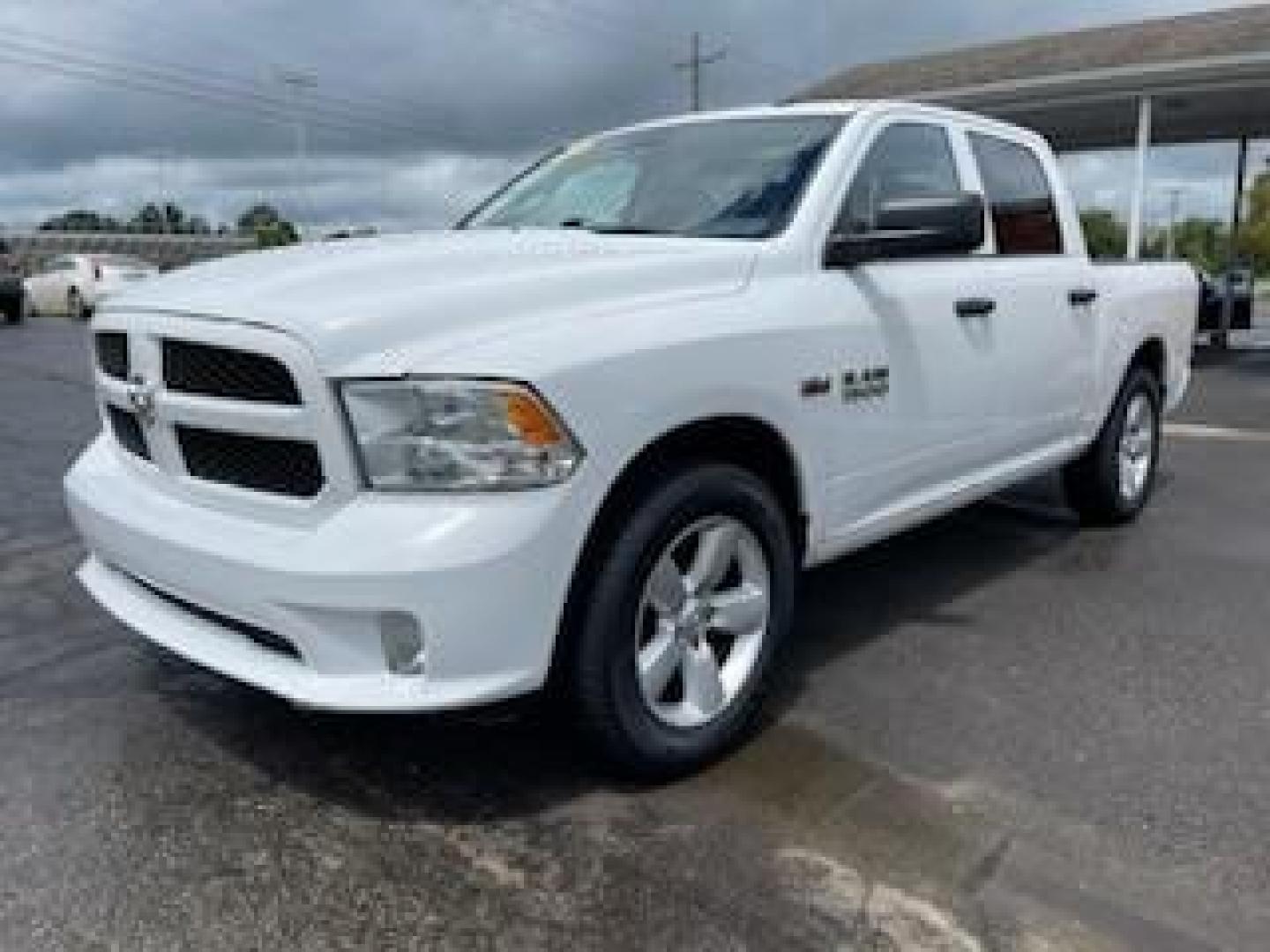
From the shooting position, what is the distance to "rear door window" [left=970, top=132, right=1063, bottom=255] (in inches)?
197

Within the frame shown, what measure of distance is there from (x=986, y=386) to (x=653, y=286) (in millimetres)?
1804

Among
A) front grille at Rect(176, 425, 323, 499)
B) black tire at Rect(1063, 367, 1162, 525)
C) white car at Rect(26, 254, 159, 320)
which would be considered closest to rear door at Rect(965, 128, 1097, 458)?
black tire at Rect(1063, 367, 1162, 525)

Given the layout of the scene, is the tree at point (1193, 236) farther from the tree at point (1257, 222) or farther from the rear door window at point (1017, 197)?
the rear door window at point (1017, 197)

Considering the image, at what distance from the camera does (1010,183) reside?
5.21 m

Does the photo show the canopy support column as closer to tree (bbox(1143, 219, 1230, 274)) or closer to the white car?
the white car

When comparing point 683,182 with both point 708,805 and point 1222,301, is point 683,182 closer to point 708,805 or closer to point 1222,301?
point 708,805

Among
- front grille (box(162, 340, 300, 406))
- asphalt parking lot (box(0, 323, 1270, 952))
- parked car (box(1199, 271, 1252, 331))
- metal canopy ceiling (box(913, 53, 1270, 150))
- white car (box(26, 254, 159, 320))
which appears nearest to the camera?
asphalt parking lot (box(0, 323, 1270, 952))

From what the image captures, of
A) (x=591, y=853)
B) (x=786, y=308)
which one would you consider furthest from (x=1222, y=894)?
(x=786, y=308)

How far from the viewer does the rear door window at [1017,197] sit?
197 inches

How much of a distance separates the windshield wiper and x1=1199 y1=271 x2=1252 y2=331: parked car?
56.2 feet

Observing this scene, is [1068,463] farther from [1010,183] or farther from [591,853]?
[591,853]

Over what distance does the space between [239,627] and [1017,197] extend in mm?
3644

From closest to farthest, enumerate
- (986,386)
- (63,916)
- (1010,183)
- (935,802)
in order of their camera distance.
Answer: (63,916), (935,802), (986,386), (1010,183)

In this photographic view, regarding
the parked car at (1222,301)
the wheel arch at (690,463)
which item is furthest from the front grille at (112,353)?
the parked car at (1222,301)
